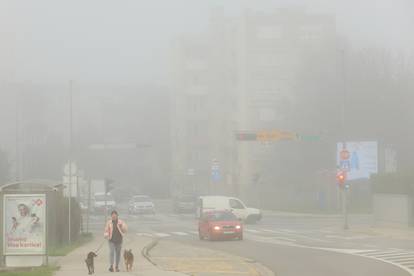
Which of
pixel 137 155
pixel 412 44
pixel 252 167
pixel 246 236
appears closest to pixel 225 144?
pixel 252 167

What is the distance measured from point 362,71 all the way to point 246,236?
27.8m

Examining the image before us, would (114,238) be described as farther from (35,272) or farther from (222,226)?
(222,226)

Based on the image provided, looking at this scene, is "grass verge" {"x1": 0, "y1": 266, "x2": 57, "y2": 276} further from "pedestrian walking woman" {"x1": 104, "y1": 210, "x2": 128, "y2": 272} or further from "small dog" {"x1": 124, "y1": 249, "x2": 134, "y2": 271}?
"small dog" {"x1": 124, "y1": 249, "x2": 134, "y2": 271}

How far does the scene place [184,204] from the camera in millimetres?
68375

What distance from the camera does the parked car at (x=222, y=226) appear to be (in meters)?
35.0

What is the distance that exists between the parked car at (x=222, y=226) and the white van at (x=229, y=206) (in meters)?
12.4

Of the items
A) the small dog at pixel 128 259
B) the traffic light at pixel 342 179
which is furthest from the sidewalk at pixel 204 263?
the traffic light at pixel 342 179

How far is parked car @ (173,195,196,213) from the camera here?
224 feet

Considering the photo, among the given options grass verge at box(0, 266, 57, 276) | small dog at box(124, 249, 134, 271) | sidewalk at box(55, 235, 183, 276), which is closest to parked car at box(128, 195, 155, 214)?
sidewalk at box(55, 235, 183, 276)

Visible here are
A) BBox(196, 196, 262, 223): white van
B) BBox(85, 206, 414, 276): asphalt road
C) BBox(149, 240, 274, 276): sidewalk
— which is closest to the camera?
BBox(149, 240, 274, 276): sidewalk

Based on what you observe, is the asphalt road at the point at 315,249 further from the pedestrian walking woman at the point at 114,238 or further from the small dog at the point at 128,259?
the pedestrian walking woman at the point at 114,238

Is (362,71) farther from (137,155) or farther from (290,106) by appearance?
(137,155)

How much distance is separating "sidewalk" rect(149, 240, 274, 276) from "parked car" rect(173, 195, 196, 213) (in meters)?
38.3

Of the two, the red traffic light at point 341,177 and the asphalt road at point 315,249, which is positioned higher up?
the red traffic light at point 341,177
